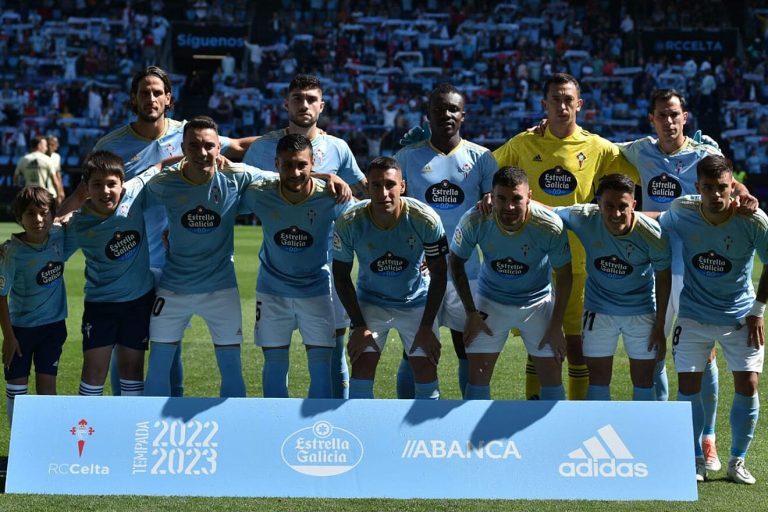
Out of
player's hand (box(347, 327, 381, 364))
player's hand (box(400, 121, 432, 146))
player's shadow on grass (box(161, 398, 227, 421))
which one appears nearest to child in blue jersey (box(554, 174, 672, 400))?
player's hand (box(400, 121, 432, 146))

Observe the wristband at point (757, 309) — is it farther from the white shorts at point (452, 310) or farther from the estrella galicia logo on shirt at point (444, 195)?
the estrella galicia logo on shirt at point (444, 195)

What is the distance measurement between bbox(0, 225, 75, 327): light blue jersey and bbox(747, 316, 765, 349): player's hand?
3905 millimetres

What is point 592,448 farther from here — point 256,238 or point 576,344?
point 256,238

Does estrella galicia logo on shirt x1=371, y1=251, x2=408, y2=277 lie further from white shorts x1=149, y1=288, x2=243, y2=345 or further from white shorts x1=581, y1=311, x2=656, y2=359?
white shorts x1=581, y1=311, x2=656, y2=359

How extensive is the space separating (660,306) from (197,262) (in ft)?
8.87

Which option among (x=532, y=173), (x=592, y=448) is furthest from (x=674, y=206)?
(x=592, y=448)

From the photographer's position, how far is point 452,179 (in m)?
6.36

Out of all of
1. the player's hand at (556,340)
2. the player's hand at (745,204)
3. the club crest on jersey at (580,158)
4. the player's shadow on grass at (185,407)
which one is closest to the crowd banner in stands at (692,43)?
the club crest on jersey at (580,158)

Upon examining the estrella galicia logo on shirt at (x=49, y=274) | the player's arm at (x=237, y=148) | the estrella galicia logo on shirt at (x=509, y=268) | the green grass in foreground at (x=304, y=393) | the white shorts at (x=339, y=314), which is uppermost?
the player's arm at (x=237, y=148)

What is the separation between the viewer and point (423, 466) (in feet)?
16.1

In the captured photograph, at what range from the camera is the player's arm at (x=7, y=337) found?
18.1ft

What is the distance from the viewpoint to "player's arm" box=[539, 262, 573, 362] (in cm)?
566

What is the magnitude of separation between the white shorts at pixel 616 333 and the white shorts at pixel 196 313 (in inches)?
81.7

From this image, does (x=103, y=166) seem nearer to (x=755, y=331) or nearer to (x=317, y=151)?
(x=317, y=151)
